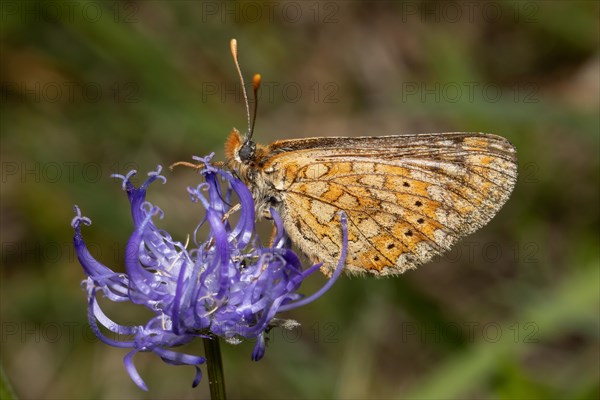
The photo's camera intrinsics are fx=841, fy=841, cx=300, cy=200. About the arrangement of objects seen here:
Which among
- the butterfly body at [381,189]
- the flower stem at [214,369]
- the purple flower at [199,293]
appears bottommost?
the flower stem at [214,369]

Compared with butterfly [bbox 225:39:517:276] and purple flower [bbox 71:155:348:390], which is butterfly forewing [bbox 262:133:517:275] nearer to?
butterfly [bbox 225:39:517:276]

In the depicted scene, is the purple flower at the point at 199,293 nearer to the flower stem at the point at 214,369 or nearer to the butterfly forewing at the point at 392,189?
the flower stem at the point at 214,369

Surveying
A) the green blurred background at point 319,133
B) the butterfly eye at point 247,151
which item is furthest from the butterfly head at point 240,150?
the green blurred background at point 319,133

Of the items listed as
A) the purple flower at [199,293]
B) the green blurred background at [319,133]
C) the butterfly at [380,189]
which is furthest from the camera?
the green blurred background at [319,133]

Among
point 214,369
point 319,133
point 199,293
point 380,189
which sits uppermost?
point 319,133

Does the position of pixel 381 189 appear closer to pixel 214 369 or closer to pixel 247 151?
pixel 247 151

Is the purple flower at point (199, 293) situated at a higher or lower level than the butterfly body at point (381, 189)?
lower

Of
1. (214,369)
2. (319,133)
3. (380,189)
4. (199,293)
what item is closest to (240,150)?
(380,189)

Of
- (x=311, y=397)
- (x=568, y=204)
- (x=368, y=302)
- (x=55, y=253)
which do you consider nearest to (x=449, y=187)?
(x=368, y=302)
